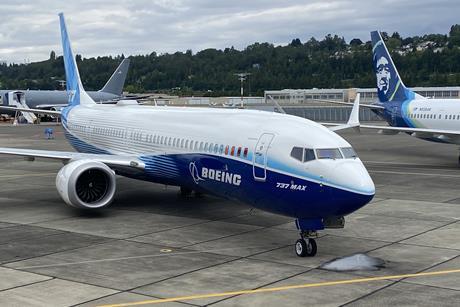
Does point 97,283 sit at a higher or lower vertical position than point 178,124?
lower

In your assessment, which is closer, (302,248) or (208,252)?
(302,248)

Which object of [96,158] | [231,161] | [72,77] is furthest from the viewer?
[72,77]

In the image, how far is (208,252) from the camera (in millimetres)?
16578

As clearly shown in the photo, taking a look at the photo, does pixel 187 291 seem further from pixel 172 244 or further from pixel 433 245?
pixel 433 245

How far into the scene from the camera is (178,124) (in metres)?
22.6

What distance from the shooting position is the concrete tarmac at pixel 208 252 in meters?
12.8

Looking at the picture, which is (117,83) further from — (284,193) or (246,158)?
(284,193)

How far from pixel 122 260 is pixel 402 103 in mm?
31867

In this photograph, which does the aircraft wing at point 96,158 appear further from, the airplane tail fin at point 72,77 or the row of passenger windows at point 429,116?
the row of passenger windows at point 429,116

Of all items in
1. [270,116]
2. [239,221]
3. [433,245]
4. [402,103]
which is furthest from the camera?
[402,103]

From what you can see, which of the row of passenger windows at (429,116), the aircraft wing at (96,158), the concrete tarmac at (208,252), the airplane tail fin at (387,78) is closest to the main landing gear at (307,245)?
the concrete tarmac at (208,252)

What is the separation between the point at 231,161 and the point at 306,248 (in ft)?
11.7

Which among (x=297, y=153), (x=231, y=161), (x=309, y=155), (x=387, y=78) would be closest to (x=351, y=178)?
(x=309, y=155)

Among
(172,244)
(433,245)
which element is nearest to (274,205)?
(172,244)
